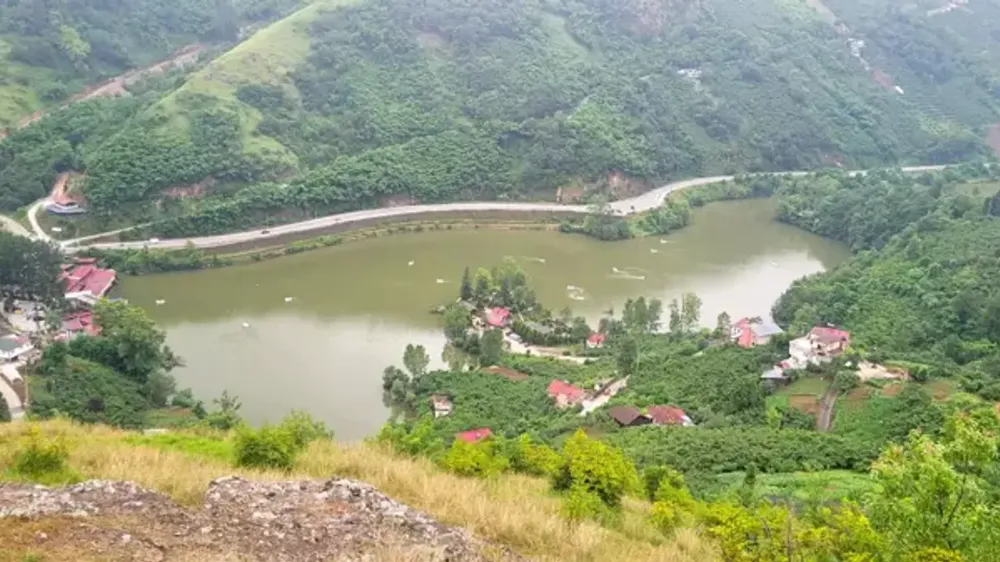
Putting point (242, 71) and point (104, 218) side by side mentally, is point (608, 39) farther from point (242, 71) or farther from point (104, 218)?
point (104, 218)

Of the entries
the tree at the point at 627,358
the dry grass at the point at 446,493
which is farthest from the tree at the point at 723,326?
the dry grass at the point at 446,493

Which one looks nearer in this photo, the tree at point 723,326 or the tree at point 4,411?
the tree at point 4,411

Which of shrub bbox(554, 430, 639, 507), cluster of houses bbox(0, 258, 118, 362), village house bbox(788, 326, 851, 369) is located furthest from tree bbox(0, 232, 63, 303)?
shrub bbox(554, 430, 639, 507)

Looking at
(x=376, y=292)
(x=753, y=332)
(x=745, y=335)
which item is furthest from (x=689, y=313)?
(x=376, y=292)

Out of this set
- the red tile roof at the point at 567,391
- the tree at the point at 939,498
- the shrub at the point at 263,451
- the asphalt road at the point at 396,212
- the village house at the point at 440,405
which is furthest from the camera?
the asphalt road at the point at 396,212

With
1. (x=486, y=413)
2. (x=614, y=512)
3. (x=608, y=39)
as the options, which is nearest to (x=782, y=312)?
(x=486, y=413)

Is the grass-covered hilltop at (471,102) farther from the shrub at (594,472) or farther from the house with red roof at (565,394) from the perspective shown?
the shrub at (594,472)

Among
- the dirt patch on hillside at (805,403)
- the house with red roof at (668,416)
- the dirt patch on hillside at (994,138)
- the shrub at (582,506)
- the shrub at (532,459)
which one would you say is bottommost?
the house with red roof at (668,416)

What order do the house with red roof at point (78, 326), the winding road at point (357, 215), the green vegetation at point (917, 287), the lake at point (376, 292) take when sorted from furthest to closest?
the winding road at point (357, 215) < the house with red roof at point (78, 326) < the lake at point (376, 292) < the green vegetation at point (917, 287)
